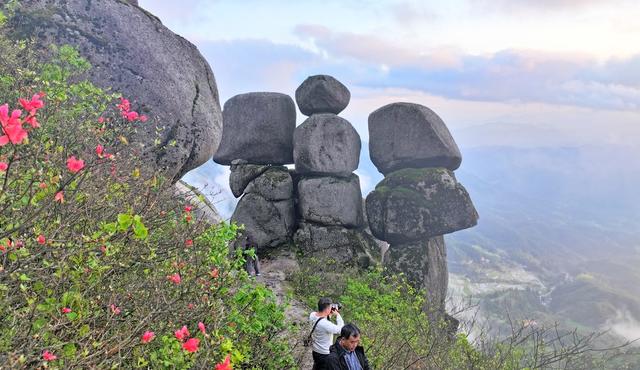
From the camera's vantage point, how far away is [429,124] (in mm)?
27453

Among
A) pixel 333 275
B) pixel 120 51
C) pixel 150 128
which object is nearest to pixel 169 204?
pixel 150 128

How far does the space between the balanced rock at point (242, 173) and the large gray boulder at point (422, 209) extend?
28.4ft

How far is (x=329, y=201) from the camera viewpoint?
88.0ft

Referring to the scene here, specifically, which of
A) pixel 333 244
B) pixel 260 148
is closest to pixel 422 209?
pixel 333 244

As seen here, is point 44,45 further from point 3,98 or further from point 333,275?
point 333,275

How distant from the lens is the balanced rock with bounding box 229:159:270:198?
28828mm

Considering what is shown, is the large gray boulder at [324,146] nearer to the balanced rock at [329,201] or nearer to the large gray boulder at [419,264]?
the balanced rock at [329,201]

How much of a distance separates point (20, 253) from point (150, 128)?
9807mm

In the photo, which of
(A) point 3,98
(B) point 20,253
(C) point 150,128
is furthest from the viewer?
(C) point 150,128

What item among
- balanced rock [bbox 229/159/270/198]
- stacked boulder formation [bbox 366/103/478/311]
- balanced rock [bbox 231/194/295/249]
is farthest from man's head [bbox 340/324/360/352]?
balanced rock [bbox 229/159/270/198]

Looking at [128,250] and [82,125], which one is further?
[82,125]

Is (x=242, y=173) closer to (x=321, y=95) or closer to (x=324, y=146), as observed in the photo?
(x=324, y=146)

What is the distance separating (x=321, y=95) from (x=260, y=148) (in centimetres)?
577

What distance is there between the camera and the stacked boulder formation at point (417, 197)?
85.6 ft
